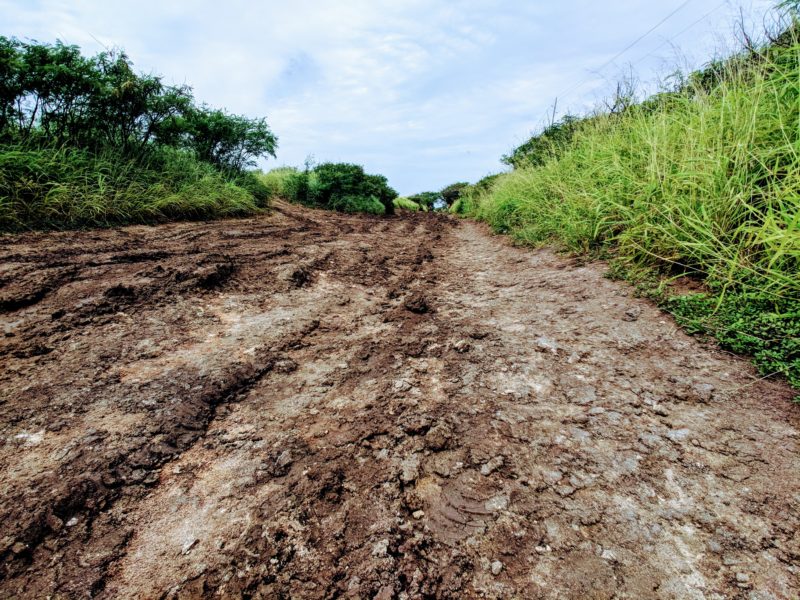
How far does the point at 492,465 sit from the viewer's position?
122 cm

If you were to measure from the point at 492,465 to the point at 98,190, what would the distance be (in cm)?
617

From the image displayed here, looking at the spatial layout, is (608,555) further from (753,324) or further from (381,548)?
(753,324)

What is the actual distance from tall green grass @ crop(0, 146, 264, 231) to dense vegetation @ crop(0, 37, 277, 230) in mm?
13

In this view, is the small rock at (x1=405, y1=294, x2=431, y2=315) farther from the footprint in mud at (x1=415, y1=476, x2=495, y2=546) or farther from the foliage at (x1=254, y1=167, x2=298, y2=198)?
the foliage at (x1=254, y1=167, x2=298, y2=198)

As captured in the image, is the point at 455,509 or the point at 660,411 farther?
the point at 660,411

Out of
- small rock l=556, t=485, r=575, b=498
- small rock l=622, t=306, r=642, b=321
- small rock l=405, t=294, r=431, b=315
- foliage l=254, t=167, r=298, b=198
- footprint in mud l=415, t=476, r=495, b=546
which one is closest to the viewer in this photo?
footprint in mud l=415, t=476, r=495, b=546

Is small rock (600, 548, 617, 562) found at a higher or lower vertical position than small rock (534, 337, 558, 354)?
lower

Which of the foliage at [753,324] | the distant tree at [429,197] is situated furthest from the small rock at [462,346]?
the distant tree at [429,197]

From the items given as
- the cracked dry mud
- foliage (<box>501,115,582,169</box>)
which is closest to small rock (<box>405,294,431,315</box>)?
the cracked dry mud

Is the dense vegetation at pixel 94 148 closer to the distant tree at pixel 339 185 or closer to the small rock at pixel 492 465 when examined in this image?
the distant tree at pixel 339 185

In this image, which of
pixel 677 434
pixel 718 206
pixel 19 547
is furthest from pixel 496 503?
pixel 718 206

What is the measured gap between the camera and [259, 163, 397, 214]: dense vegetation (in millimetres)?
10477

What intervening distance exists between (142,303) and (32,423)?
1160mm

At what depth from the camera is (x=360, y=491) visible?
1.13m
